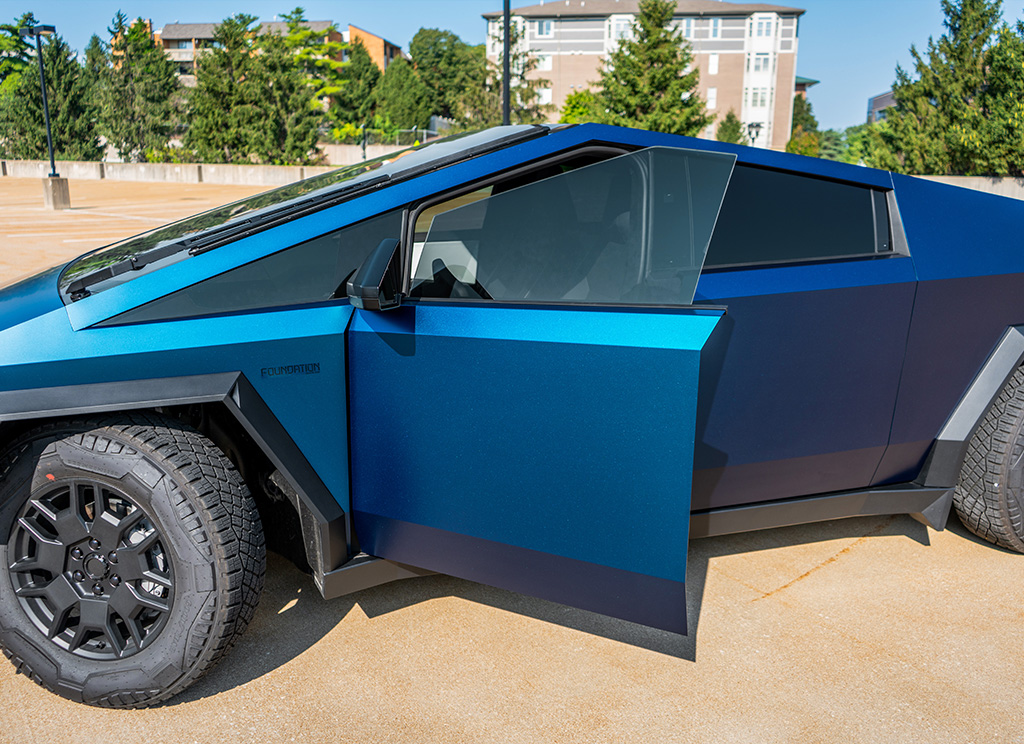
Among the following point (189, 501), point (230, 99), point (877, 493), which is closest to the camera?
point (189, 501)

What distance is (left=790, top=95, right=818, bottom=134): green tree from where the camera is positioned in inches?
4099

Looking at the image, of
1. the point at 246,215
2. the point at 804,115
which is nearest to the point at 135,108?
the point at 246,215

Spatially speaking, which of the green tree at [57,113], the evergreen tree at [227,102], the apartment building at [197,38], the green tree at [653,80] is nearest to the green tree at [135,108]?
the green tree at [57,113]

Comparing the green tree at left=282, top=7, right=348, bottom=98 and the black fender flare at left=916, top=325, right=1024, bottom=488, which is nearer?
the black fender flare at left=916, top=325, right=1024, bottom=488

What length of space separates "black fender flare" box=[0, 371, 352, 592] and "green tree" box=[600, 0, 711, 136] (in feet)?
126

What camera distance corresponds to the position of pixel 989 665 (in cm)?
246

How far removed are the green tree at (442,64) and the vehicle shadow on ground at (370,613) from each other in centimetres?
7877

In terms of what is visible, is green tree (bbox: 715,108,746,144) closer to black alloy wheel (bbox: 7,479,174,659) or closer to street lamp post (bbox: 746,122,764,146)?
street lamp post (bbox: 746,122,764,146)

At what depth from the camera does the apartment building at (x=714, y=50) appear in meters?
70.9

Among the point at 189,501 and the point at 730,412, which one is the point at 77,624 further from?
the point at 730,412

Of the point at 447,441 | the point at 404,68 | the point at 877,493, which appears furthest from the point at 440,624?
the point at 404,68

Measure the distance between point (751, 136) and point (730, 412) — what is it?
74.0m

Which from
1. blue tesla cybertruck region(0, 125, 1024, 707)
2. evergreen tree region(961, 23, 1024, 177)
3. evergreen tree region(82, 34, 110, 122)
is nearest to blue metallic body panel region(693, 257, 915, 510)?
blue tesla cybertruck region(0, 125, 1024, 707)

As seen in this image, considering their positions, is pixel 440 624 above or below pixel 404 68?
below
